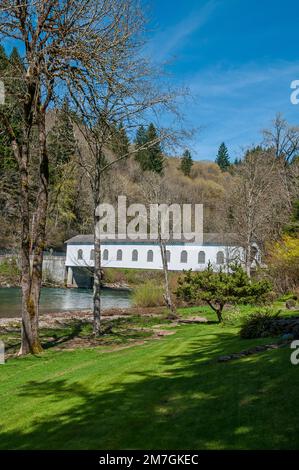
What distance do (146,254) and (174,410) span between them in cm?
4204

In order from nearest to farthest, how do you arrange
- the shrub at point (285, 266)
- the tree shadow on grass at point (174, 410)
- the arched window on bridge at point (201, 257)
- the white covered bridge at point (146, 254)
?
the tree shadow on grass at point (174, 410) → the shrub at point (285, 266) → the white covered bridge at point (146, 254) → the arched window on bridge at point (201, 257)

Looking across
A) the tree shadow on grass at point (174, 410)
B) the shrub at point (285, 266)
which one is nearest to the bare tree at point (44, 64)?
the tree shadow on grass at point (174, 410)

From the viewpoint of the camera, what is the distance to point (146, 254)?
4684 centimetres

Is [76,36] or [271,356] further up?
[76,36]

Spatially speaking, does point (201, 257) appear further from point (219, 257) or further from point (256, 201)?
point (256, 201)

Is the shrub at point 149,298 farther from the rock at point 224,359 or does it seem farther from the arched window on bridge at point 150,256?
the rock at point 224,359

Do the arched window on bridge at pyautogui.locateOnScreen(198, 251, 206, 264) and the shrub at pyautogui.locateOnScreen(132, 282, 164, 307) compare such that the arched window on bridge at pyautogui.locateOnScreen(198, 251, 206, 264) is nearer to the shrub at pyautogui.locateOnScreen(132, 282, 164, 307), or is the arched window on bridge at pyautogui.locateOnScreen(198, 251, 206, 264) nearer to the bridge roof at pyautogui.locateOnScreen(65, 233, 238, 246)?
the bridge roof at pyautogui.locateOnScreen(65, 233, 238, 246)

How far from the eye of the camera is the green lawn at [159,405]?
4.05 meters

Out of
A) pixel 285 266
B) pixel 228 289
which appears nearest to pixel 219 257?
pixel 285 266

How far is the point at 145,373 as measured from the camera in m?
6.89

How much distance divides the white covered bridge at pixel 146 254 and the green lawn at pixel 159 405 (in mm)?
30360
